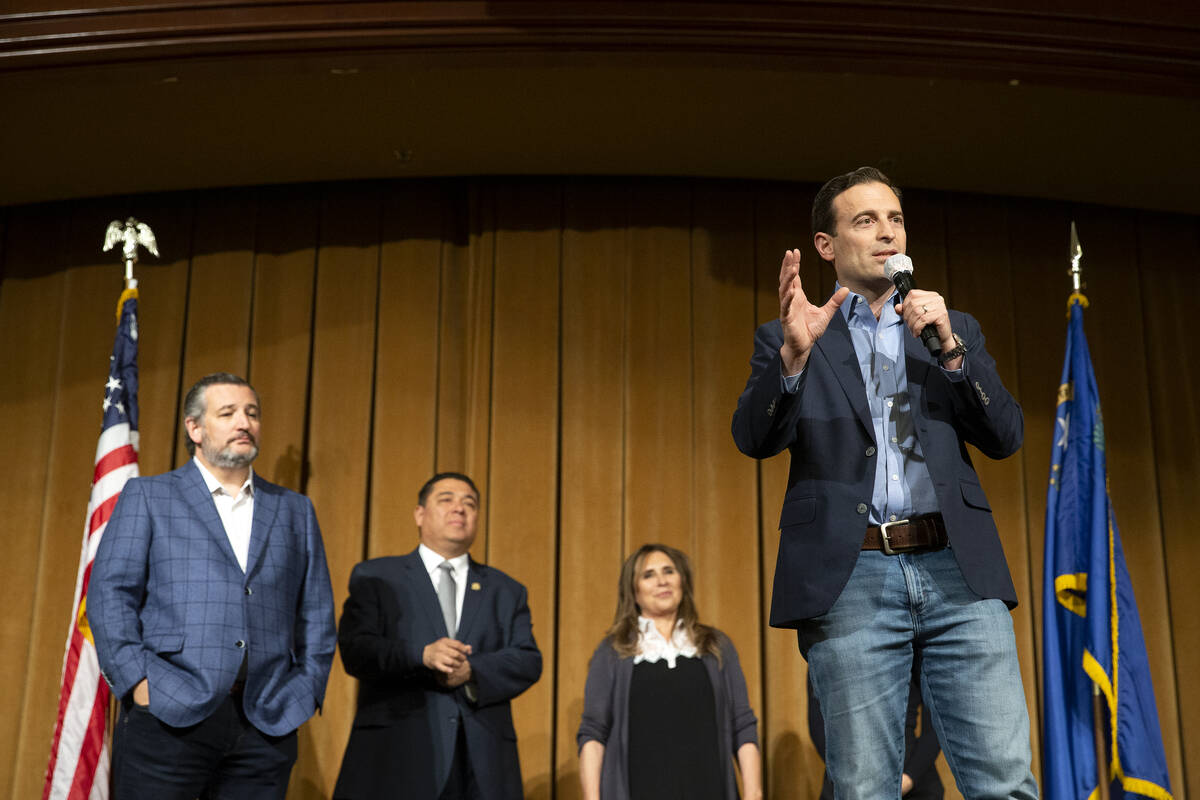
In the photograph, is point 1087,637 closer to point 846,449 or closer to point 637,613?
point 637,613

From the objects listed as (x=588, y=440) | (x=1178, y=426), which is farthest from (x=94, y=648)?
(x=1178, y=426)

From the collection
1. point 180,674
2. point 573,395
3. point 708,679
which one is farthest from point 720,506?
Answer: point 180,674

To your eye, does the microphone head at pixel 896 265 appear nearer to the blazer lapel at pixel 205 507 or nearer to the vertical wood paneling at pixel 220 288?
the blazer lapel at pixel 205 507

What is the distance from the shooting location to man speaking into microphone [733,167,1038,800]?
173 cm

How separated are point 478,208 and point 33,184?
1827 mm

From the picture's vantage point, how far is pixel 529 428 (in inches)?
193

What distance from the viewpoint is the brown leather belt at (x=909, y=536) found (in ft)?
5.89

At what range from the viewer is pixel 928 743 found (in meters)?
3.56

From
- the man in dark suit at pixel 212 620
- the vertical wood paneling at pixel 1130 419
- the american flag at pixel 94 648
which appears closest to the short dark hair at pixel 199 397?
the man in dark suit at pixel 212 620

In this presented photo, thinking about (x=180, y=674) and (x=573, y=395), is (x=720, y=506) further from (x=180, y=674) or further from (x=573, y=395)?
(x=180, y=674)

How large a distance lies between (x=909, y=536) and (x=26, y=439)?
4.31 meters

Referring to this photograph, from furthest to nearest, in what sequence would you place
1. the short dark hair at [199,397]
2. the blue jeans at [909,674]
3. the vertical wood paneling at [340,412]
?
the vertical wood paneling at [340,412] < the short dark hair at [199,397] < the blue jeans at [909,674]

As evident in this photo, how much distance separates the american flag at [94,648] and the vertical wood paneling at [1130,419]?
373 centimetres

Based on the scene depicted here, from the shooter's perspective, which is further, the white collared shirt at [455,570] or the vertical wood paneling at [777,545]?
the vertical wood paneling at [777,545]
